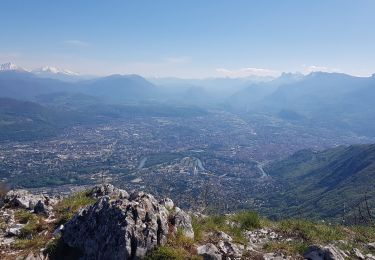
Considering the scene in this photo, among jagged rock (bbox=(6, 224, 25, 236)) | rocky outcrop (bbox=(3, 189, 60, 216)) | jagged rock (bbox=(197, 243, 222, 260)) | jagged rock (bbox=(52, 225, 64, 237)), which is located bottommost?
rocky outcrop (bbox=(3, 189, 60, 216))

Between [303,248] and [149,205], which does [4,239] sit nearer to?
[149,205]

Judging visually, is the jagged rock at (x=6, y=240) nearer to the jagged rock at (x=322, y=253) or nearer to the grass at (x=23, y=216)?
the grass at (x=23, y=216)

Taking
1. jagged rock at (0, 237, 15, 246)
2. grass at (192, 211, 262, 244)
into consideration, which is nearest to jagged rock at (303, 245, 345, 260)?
grass at (192, 211, 262, 244)

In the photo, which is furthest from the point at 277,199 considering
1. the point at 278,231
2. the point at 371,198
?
the point at 278,231

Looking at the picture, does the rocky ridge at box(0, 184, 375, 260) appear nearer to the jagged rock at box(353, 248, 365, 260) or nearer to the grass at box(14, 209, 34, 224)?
the jagged rock at box(353, 248, 365, 260)

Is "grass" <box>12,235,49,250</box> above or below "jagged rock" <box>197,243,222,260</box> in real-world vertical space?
below

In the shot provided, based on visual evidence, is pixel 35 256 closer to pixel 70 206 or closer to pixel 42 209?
pixel 42 209

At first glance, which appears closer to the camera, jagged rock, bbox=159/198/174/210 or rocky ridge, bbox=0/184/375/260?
rocky ridge, bbox=0/184/375/260

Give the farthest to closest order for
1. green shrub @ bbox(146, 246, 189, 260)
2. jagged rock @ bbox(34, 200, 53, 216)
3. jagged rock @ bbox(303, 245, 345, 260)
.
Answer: jagged rock @ bbox(34, 200, 53, 216) → jagged rock @ bbox(303, 245, 345, 260) → green shrub @ bbox(146, 246, 189, 260)

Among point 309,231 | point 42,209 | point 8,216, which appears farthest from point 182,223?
point 8,216
